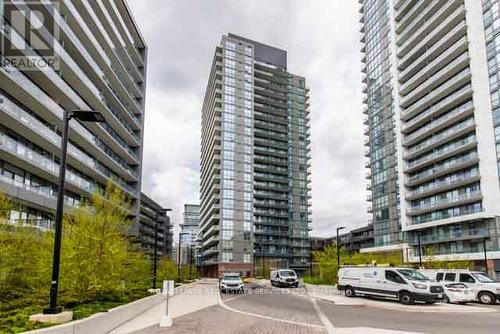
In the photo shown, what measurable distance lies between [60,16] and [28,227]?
929 inches

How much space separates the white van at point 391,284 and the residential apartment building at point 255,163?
247 feet

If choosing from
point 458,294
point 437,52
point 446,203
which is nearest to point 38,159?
point 458,294

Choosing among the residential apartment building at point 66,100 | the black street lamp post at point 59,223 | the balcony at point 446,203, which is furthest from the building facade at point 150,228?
the black street lamp post at point 59,223

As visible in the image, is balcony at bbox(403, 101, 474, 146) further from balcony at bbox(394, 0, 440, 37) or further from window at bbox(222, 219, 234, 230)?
window at bbox(222, 219, 234, 230)

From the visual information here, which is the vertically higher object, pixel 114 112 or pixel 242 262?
pixel 114 112

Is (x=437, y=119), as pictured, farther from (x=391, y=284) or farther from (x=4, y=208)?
(x=4, y=208)

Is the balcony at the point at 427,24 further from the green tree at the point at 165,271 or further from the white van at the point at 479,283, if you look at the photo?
the green tree at the point at 165,271

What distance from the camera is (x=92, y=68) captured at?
45.9 meters

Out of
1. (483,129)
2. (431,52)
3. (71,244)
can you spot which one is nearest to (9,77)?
(71,244)

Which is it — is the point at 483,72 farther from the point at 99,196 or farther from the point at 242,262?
the point at 242,262

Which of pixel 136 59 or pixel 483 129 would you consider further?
pixel 136 59

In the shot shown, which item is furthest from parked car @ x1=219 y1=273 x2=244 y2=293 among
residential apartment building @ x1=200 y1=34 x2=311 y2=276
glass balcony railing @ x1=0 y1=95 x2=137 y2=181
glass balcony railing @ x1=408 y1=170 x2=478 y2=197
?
residential apartment building @ x1=200 y1=34 x2=311 y2=276

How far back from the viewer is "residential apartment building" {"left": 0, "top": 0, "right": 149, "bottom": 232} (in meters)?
32.5

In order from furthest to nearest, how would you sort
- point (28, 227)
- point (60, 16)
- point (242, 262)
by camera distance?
Answer: point (242, 262), point (60, 16), point (28, 227)
